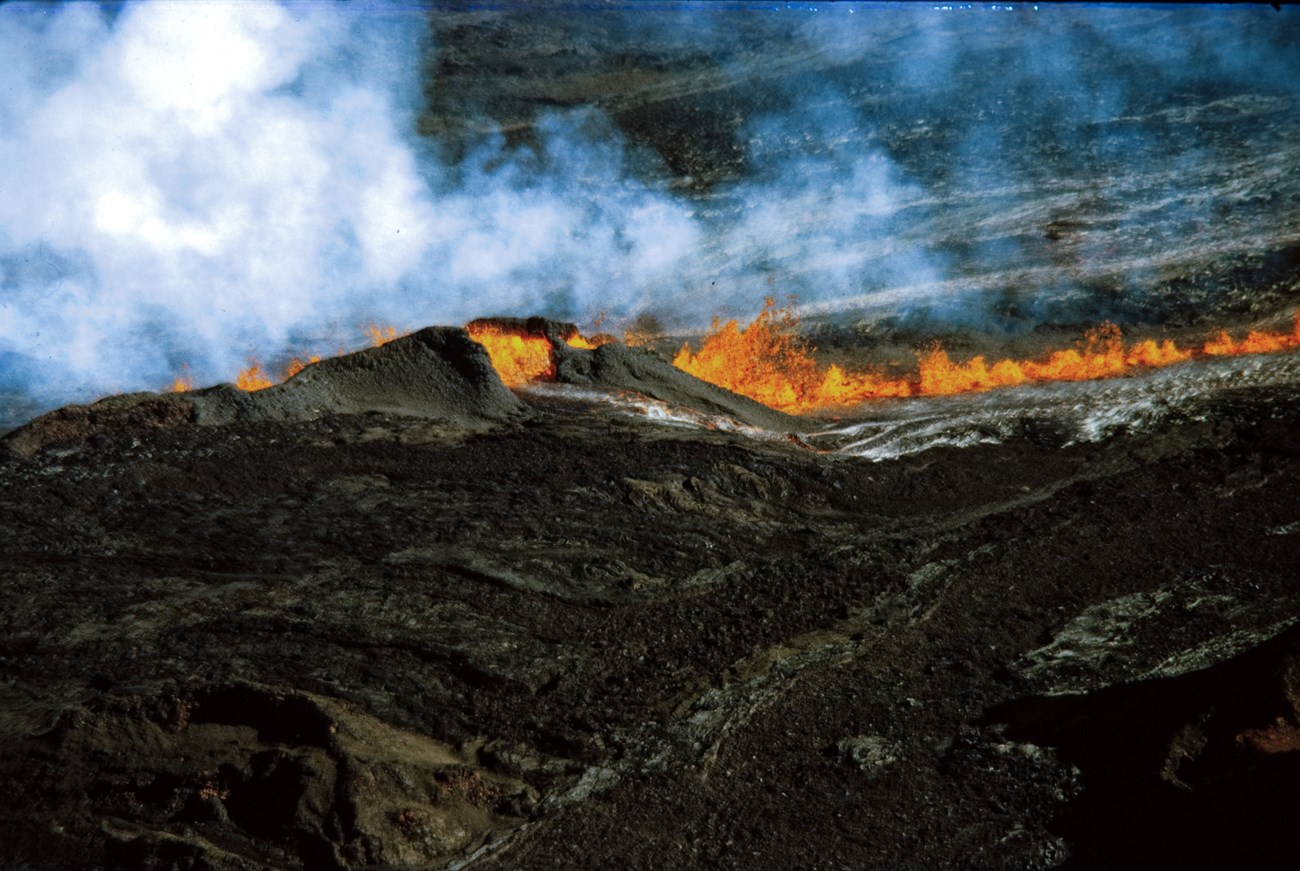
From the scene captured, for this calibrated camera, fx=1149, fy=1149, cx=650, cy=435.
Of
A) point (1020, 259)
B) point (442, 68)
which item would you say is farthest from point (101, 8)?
point (1020, 259)

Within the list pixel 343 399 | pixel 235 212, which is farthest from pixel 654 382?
pixel 235 212

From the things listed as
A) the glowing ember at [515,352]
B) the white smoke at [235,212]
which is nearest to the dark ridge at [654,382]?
the glowing ember at [515,352]

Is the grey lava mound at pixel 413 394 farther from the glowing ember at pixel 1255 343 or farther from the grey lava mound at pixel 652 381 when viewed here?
the glowing ember at pixel 1255 343

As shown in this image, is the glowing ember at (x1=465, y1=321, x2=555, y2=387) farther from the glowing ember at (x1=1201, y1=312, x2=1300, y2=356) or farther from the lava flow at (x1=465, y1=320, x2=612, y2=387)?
the glowing ember at (x1=1201, y1=312, x2=1300, y2=356)

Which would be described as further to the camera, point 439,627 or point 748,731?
point 439,627

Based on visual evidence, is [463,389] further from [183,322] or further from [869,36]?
A: [869,36]

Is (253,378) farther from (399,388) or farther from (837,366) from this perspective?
(837,366)
